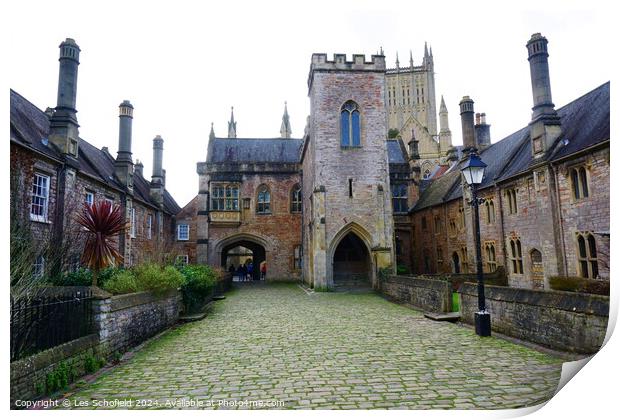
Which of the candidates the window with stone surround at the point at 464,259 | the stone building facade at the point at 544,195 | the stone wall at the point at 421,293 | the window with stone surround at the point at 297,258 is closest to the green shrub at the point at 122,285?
the stone wall at the point at 421,293

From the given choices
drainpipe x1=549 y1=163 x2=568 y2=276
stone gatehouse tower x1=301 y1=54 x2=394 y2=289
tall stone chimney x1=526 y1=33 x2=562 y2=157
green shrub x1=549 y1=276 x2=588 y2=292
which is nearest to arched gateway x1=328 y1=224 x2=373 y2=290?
stone gatehouse tower x1=301 y1=54 x2=394 y2=289

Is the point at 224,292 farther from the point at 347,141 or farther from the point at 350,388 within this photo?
the point at 350,388

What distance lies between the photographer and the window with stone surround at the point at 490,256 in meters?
21.1

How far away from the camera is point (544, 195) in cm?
1622

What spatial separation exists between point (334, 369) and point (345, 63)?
19639mm

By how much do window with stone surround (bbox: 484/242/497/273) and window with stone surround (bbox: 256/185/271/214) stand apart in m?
15.4

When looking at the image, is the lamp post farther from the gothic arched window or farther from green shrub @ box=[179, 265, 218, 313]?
the gothic arched window

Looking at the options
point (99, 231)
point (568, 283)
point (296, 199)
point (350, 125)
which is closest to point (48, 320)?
point (99, 231)

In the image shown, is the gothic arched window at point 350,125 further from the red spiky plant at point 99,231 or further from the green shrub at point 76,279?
the red spiky plant at point 99,231

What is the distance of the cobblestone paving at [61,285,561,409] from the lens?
501 cm

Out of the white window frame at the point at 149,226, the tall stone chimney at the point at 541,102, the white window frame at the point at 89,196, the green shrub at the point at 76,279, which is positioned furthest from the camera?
the white window frame at the point at 149,226

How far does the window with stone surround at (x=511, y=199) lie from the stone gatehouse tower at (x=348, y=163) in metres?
5.91

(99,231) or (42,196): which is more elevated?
(42,196)

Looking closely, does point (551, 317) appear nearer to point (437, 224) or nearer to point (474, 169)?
point (474, 169)
